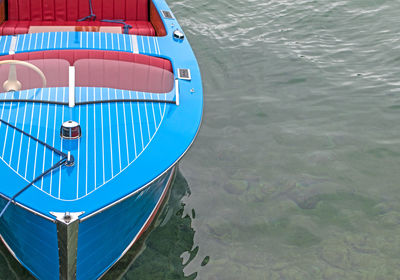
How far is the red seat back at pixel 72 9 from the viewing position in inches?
224

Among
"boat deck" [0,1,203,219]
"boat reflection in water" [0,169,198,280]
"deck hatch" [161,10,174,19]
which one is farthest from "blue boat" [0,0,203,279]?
"deck hatch" [161,10,174,19]

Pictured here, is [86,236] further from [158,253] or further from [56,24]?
[56,24]

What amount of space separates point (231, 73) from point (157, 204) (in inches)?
113

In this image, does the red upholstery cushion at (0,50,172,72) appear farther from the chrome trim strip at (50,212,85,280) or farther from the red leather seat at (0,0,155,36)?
the chrome trim strip at (50,212,85,280)

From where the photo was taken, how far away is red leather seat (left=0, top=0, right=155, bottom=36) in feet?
18.5

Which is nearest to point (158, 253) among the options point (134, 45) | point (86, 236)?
point (86, 236)

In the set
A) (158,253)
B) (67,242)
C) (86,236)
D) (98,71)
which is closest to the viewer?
(67,242)

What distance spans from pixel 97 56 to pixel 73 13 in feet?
5.41

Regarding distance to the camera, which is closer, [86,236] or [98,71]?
[86,236]

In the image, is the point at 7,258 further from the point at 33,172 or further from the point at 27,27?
the point at 27,27

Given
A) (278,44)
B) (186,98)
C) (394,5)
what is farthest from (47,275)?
(394,5)

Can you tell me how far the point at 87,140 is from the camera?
11.1 ft

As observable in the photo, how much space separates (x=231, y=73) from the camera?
6453mm

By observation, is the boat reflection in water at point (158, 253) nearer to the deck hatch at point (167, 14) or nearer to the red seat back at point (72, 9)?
the deck hatch at point (167, 14)
